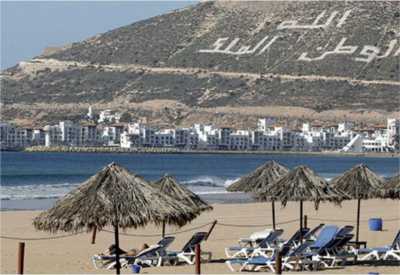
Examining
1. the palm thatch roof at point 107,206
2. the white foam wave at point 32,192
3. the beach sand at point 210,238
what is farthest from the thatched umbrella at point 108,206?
the white foam wave at point 32,192

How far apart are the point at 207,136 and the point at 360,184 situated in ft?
350

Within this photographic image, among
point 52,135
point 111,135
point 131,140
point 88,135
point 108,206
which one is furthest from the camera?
point 111,135

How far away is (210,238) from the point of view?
21891 millimetres

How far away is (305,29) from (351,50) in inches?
432

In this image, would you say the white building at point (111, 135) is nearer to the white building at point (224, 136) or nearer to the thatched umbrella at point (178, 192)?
the white building at point (224, 136)

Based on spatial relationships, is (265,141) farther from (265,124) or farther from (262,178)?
(262,178)

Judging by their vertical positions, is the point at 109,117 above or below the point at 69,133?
above

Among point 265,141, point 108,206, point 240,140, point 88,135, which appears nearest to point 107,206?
point 108,206

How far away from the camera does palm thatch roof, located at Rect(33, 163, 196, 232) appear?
1333 cm

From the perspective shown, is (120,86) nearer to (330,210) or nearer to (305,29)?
(305,29)

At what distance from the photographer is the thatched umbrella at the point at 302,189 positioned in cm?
1744

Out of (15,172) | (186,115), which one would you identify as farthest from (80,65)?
(15,172)

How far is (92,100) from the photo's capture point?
143 m

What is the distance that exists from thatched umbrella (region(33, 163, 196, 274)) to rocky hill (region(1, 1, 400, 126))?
110656 mm
